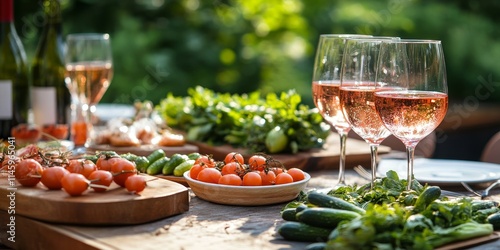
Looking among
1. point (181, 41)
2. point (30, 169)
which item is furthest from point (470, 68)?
point (30, 169)

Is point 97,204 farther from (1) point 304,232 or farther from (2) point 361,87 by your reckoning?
(2) point 361,87

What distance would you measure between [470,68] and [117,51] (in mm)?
3208

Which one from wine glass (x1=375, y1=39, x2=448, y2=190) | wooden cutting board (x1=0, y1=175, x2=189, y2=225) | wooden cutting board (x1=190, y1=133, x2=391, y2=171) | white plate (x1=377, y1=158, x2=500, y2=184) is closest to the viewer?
wooden cutting board (x1=0, y1=175, x2=189, y2=225)

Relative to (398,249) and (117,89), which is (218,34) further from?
(398,249)

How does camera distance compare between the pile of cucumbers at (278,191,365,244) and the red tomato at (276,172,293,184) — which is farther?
the red tomato at (276,172,293,184)

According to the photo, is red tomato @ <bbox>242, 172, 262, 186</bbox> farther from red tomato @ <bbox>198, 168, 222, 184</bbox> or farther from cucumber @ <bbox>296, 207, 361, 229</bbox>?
cucumber @ <bbox>296, 207, 361, 229</bbox>

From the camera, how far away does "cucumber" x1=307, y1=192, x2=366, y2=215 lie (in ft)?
5.35

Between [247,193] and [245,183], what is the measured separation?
0.04 m

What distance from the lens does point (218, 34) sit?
691 centimetres

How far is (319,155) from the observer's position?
2602mm

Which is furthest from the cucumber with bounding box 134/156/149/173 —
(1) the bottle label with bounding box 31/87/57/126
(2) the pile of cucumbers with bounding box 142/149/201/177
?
(1) the bottle label with bounding box 31/87/57/126

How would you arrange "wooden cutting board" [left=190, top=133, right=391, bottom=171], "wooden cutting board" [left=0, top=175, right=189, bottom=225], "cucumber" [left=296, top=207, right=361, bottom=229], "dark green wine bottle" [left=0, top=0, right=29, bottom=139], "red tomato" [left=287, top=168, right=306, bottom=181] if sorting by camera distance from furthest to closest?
1. "dark green wine bottle" [left=0, top=0, right=29, bottom=139]
2. "wooden cutting board" [left=190, top=133, right=391, bottom=171]
3. "red tomato" [left=287, top=168, right=306, bottom=181]
4. "wooden cutting board" [left=0, top=175, right=189, bottom=225]
5. "cucumber" [left=296, top=207, right=361, bottom=229]

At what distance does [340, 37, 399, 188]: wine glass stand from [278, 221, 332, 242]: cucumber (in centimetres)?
42

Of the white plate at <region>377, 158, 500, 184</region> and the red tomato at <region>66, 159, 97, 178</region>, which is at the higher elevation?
the red tomato at <region>66, 159, 97, 178</region>
